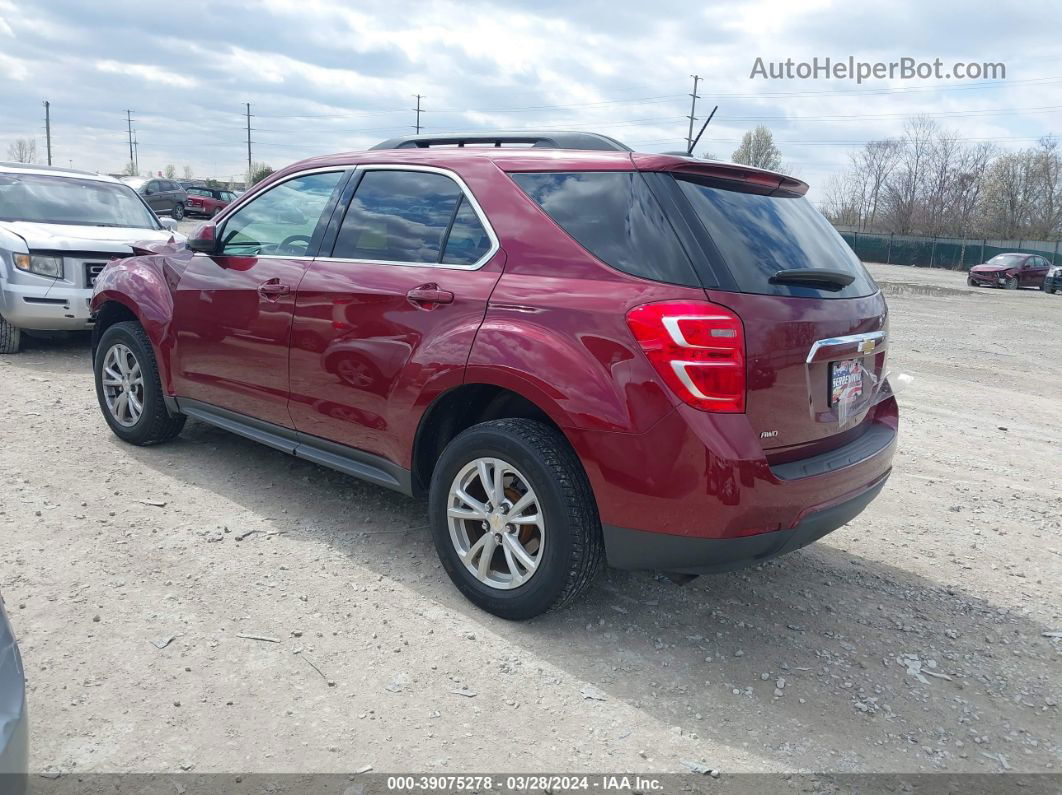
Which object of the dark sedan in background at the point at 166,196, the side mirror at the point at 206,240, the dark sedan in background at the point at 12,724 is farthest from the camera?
the dark sedan in background at the point at 166,196

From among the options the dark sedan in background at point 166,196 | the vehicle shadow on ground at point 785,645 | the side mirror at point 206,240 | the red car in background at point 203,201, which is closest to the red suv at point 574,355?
the vehicle shadow on ground at point 785,645

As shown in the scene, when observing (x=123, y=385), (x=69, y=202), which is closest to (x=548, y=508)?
(x=123, y=385)

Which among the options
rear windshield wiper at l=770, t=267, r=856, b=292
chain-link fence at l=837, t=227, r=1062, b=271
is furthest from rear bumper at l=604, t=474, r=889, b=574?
chain-link fence at l=837, t=227, r=1062, b=271

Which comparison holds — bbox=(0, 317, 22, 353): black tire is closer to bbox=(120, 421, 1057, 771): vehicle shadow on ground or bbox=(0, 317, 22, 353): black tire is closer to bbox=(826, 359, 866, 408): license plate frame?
bbox=(120, 421, 1057, 771): vehicle shadow on ground

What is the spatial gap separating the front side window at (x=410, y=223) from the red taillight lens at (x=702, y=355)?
96 cm

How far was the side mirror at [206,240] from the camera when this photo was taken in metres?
4.58

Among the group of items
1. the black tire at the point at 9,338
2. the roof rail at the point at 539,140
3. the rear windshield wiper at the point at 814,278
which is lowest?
the black tire at the point at 9,338

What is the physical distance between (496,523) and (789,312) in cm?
136

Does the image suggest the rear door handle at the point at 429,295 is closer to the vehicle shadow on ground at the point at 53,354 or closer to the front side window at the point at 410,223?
the front side window at the point at 410,223

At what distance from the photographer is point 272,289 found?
164 inches

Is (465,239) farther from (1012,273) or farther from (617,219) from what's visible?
(1012,273)

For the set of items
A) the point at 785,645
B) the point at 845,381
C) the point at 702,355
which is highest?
the point at 702,355

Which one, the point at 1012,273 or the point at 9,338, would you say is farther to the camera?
the point at 1012,273

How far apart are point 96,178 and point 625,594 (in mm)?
8273
